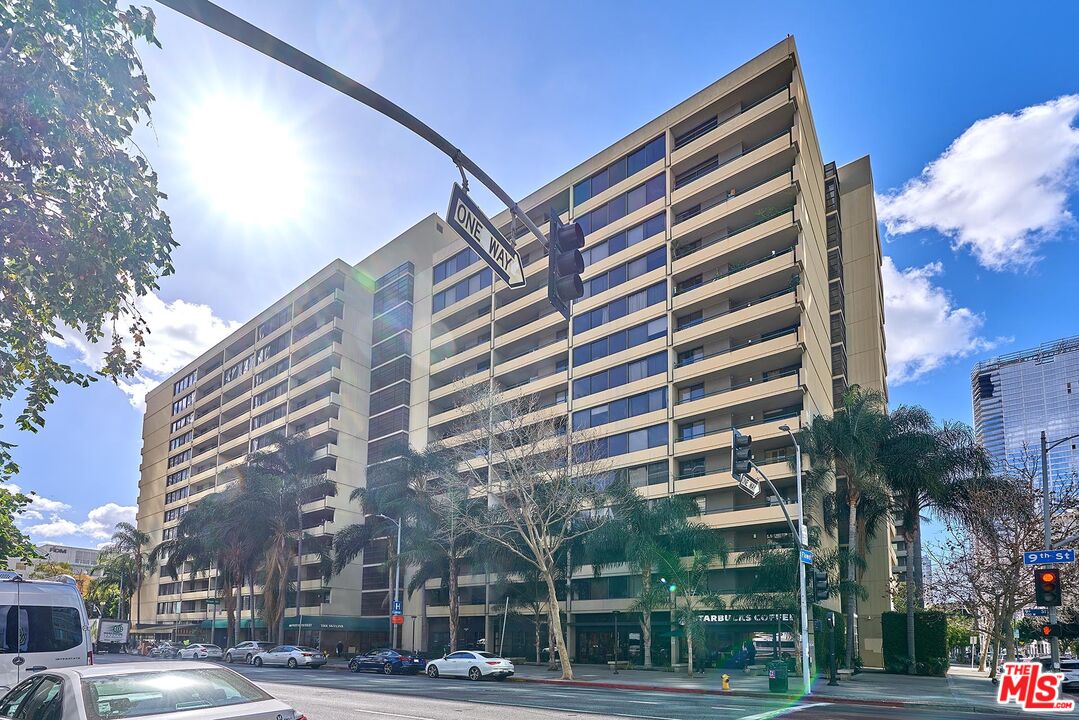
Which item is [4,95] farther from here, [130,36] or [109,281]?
[109,281]

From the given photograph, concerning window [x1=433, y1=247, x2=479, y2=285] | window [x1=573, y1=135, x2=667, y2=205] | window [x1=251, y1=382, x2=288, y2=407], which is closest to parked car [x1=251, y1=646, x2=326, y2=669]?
window [x1=433, y1=247, x2=479, y2=285]

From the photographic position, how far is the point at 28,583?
40.0 feet

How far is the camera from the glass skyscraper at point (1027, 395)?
96000 mm

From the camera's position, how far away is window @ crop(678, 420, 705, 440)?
1897 inches

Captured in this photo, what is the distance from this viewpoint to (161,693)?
248 inches

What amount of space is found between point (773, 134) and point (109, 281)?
154ft

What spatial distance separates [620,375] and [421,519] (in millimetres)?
15886

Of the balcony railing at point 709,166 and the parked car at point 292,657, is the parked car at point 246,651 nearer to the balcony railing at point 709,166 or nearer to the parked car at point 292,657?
the parked car at point 292,657

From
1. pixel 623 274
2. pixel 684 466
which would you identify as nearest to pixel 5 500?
pixel 684 466

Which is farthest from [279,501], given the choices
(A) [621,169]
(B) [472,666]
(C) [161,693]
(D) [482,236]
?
(C) [161,693]

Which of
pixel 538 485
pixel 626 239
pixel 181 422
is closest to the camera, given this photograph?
pixel 538 485

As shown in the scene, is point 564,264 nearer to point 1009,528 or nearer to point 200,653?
point 1009,528

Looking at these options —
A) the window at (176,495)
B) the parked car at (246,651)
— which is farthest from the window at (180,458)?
the parked car at (246,651)

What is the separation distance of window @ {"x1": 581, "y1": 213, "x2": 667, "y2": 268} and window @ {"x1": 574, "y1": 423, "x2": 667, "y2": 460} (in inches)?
467
